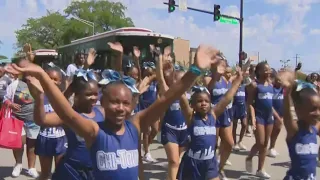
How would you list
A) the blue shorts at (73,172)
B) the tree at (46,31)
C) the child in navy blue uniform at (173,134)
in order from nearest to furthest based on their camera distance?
the blue shorts at (73,172) → the child in navy blue uniform at (173,134) → the tree at (46,31)

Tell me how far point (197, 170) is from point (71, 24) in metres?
55.5

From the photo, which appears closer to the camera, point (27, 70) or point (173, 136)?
point (27, 70)

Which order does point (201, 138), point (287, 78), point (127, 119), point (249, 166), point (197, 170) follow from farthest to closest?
point (249, 166)
point (201, 138)
point (197, 170)
point (287, 78)
point (127, 119)

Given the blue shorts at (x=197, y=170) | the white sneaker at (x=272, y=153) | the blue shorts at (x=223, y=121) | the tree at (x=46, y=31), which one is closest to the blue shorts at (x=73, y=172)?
the blue shorts at (x=197, y=170)

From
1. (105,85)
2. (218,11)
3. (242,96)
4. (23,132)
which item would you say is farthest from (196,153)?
(218,11)

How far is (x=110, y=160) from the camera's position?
3227mm

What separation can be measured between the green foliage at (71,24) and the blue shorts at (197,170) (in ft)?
171

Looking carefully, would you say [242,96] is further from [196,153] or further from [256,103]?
[196,153]

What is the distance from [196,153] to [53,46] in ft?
199

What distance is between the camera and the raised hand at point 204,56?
320cm

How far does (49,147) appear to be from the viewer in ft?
20.2

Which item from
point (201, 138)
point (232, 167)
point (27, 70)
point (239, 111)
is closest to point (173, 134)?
point (201, 138)

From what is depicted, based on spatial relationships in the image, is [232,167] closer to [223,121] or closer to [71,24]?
[223,121]

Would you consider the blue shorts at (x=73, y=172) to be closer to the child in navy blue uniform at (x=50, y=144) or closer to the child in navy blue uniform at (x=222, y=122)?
the child in navy blue uniform at (x=50, y=144)
